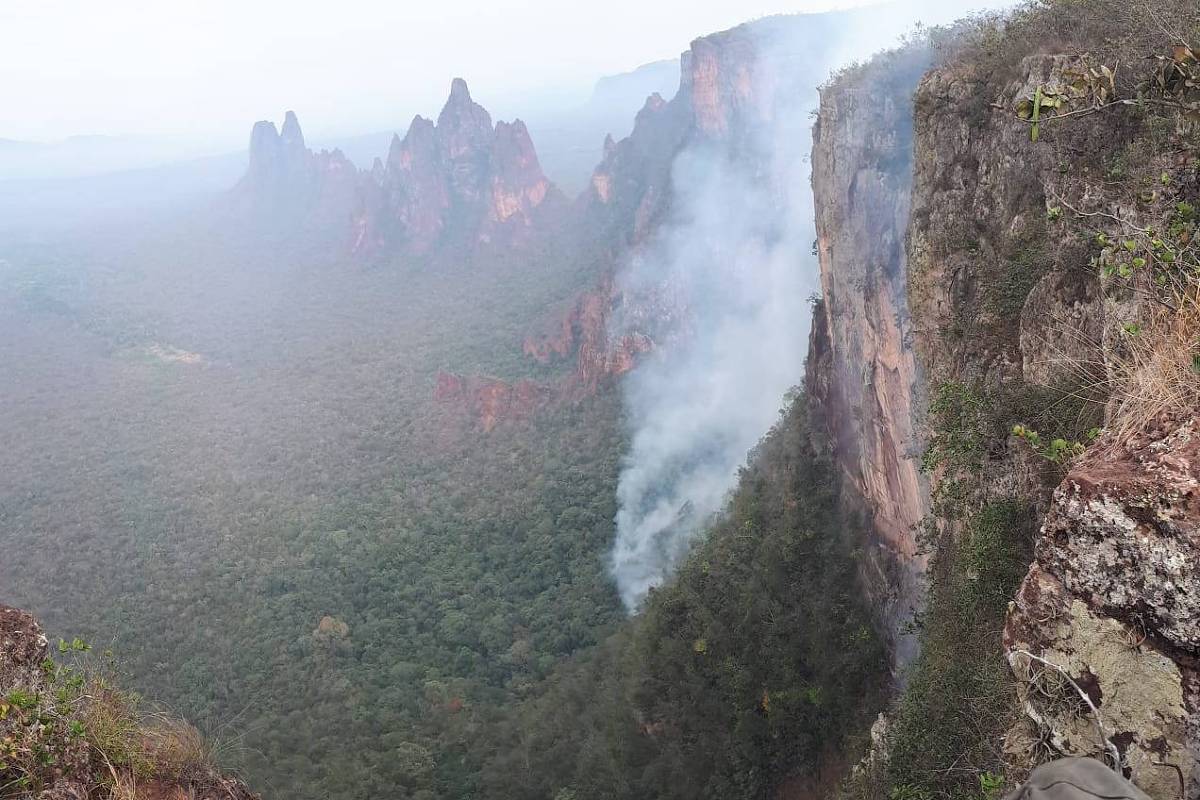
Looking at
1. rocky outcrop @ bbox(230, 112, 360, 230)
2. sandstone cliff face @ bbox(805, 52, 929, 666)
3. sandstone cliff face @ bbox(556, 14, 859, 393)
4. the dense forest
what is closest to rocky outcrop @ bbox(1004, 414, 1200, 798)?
the dense forest

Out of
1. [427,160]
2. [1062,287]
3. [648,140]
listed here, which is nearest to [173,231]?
[427,160]

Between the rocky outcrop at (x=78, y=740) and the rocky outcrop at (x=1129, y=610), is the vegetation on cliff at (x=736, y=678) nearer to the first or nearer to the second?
the rocky outcrop at (x=1129, y=610)

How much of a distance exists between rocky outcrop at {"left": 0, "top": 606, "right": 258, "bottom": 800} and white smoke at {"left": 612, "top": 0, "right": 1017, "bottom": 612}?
70.8 feet

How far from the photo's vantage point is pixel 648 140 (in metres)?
75.9

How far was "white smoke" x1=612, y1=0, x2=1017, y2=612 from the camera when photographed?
32750 millimetres

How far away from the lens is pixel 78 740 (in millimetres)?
4234

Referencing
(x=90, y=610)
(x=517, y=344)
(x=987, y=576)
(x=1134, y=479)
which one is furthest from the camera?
(x=517, y=344)

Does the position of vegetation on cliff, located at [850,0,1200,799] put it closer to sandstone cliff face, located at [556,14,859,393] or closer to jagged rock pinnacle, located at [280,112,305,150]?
sandstone cliff face, located at [556,14,859,393]

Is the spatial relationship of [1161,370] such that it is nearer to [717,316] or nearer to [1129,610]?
[1129,610]

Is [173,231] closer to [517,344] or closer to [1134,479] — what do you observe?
[517,344]

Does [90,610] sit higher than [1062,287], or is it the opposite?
[1062,287]

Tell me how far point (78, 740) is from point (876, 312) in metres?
13.8

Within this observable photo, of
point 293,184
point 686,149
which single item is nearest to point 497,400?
point 686,149

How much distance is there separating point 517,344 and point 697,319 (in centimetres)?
1623
